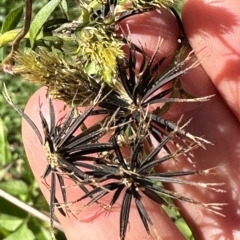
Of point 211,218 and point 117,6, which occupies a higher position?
point 117,6

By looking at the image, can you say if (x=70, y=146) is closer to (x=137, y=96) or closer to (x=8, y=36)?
(x=137, y=96)

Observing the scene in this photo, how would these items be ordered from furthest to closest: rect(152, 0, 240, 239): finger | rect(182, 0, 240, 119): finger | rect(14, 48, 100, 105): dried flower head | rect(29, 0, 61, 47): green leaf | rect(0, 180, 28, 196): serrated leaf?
1. rect(0, 180, 28, 196): serrated leaf
2. rect(152, 0, 240, 239): finger
3. rect(182, 0, 240, 119): finger
4. rect(29, 0, 61, 47): green leaf
5. rect(14, 48, 100, 105): dried flower head

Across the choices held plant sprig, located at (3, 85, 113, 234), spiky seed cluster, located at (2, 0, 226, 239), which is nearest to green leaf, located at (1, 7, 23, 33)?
spiky seed cluster, located at (2, 0, 226, 239)

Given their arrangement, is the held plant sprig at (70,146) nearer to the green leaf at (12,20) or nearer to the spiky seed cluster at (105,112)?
the spiky seed cluster at (105,112)

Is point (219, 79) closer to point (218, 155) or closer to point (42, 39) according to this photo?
point (218, 155)

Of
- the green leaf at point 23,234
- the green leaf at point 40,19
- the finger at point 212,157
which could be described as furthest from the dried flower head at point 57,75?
the green leaf at point 23,234

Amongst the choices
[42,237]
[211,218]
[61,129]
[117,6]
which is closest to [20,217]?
[42,237]

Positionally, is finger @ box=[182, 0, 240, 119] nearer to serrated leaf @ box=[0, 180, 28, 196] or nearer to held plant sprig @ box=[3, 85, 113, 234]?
held plant sprig @ box=[3, 85, 113, 234]
